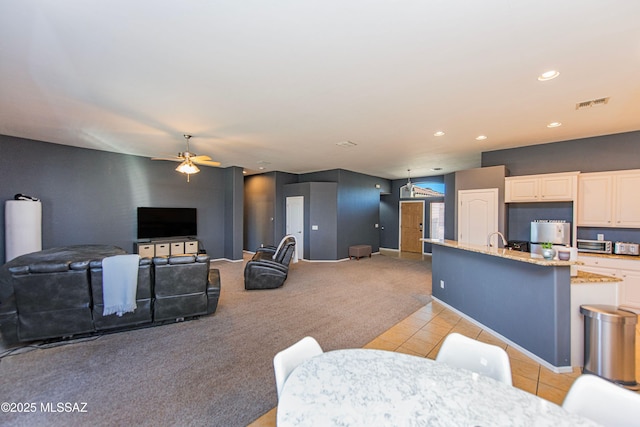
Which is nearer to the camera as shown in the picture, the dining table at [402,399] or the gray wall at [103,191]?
the dining table at [402,399]

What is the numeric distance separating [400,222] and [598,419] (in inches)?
376

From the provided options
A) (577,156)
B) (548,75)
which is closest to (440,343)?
(548,75)

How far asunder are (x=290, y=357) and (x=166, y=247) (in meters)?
6.47

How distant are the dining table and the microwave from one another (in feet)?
16.2

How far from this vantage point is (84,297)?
10.4 ft

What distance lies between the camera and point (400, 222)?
10484 millimetres

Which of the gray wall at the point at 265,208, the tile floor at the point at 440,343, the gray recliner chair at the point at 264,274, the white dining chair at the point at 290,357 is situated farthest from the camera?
the gray wall at the point at 265,208

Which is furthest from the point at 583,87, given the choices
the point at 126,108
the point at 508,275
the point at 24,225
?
the point at 24,225

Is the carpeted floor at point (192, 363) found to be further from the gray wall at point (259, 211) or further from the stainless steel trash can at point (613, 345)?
the gray wall at point (259, 211)

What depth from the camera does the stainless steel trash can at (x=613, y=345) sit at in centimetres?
236

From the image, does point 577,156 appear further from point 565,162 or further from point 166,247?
point 166,247

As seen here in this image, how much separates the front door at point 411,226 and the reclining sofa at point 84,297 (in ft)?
26.5

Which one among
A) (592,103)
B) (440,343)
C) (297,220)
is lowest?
(440,343)

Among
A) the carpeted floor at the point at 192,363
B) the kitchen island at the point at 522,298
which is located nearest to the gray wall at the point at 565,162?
the kitchen island at the point at 522,298
